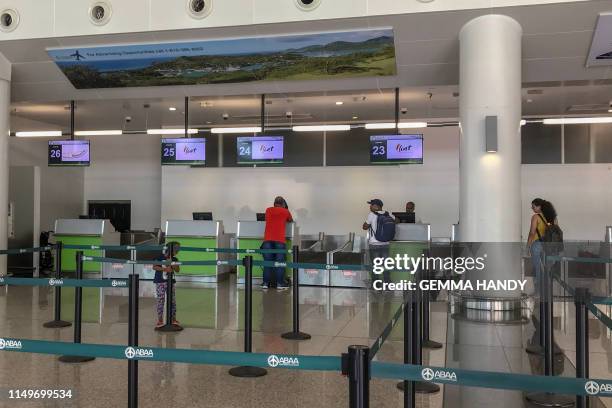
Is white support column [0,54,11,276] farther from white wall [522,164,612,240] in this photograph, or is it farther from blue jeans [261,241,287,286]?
white wall [522,164,612,240]

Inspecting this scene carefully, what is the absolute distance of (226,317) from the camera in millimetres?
7852

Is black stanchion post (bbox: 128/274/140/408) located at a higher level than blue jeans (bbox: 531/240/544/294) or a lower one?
lower

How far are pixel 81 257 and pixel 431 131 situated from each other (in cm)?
1122

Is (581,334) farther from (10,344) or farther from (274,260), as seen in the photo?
(274,260)

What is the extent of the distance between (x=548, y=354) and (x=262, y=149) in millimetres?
8558

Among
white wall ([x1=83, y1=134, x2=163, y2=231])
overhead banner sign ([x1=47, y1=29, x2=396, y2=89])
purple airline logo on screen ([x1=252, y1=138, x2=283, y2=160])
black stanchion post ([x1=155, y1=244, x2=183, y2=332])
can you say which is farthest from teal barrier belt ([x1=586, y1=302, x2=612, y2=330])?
white wall ([x1=83, y1=134, x2=163, y2=231])

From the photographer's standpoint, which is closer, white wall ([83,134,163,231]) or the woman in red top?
the woman in red top

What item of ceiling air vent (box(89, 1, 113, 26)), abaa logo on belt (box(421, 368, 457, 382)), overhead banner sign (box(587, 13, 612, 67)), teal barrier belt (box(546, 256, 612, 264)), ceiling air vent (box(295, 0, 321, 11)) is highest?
ceiling air vent (box(89, 1, 113, 26))

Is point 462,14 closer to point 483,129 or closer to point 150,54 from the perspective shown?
point 483,129

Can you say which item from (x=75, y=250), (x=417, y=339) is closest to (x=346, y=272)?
(x=75, y=250)

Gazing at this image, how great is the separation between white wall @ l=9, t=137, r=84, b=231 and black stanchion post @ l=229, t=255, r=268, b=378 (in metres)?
14.0

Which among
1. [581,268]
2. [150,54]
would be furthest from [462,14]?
[150,54]

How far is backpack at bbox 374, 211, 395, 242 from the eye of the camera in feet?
33.0

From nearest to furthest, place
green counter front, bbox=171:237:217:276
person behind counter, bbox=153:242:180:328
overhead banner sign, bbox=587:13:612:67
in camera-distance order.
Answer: person behind counter, bbox=153:242:180:328 < overhead banner sign, bbox=587:13:612:67 < green counter front, bbox=171:237:217:276
